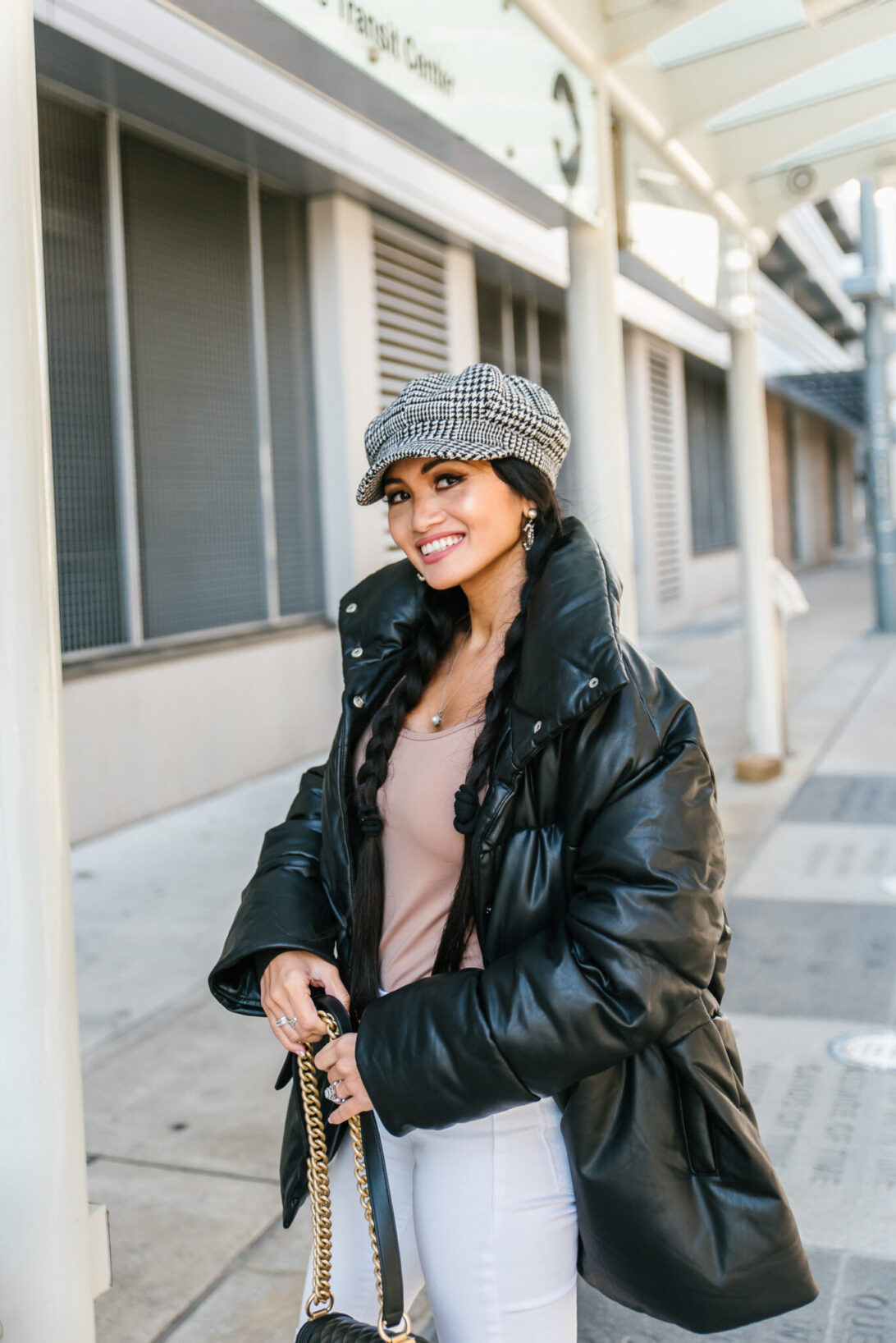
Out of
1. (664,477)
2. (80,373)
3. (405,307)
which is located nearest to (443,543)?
(80,373)

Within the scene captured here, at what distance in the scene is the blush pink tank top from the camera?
5.65 ft

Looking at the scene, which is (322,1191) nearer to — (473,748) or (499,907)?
(499,907)

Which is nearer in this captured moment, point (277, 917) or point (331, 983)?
point (331, 983)

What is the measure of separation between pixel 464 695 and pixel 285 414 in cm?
712

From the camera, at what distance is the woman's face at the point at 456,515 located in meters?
1.75

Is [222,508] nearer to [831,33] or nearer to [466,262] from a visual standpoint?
[466,262]

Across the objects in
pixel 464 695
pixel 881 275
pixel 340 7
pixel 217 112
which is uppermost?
pixel 881 275

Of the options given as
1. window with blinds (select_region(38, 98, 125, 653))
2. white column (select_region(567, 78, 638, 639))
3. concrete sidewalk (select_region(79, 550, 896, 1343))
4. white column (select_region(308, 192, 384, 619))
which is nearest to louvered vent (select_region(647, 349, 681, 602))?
white column (select_region(308, 192, 384, 619))

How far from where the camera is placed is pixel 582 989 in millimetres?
1479

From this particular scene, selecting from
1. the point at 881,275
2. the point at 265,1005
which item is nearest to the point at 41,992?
the point at 265,1005

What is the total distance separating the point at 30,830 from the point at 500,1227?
80cm

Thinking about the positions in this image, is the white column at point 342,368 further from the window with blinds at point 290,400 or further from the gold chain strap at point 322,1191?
the gold chain strap at point 322,1191

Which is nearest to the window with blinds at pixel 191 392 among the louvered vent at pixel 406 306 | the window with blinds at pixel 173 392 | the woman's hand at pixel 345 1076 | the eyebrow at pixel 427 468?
the window with blinds at pixel 173 392

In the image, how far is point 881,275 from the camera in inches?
600
